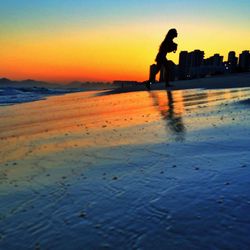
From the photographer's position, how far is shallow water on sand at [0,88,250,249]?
2.09 meters

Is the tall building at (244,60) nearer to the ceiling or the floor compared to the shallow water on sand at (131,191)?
nearer to the ceiling

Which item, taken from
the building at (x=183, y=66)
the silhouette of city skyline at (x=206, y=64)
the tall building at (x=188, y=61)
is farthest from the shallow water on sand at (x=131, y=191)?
the building at (x=183, y=66)

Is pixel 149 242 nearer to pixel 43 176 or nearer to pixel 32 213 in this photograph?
pixel 32 213

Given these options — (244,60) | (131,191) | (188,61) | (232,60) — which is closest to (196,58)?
(188,61)

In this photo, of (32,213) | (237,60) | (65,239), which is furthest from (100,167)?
(237,60)

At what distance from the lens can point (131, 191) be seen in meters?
2.86

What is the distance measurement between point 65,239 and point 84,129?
14.6ft

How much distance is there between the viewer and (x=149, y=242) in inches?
78.8

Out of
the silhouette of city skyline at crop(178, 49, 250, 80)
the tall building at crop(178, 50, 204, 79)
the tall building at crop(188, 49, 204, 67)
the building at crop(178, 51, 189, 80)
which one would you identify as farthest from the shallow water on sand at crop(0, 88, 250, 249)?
the building at crop(178, 51, 189, 80)

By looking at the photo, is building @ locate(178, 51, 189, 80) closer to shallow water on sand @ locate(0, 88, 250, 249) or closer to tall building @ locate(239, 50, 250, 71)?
tall building @ locate(239, 50, 250, 71)

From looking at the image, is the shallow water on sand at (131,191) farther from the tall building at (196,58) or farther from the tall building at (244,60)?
the tall building at (196,58)

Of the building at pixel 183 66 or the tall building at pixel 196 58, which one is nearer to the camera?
the tall building at pixel 196 58

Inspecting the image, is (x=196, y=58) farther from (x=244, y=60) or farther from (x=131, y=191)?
(x=131, y=191)

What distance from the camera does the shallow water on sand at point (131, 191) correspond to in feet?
6.86
